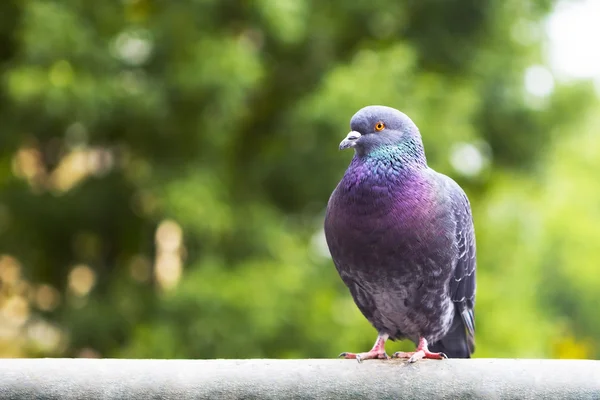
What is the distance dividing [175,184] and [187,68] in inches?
40.2

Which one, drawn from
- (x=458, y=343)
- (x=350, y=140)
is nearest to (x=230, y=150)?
(x=458, y=343)

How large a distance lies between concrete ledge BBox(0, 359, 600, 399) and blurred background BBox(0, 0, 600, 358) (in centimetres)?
379

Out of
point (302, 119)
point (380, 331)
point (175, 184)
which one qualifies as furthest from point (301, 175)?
point (380, 331)

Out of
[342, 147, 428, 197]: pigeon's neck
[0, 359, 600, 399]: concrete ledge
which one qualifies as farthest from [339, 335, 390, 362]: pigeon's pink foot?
[342, 147, 428, 197]: pigeon's neck

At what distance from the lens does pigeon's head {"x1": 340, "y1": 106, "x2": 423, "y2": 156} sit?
9.40 feet

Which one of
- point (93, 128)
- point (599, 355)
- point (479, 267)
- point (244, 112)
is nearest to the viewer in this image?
point (93, 128)

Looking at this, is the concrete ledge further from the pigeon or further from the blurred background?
the blurred background

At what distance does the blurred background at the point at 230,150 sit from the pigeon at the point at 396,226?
139 inches

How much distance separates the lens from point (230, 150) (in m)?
8.04

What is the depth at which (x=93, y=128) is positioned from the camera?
7.32 m

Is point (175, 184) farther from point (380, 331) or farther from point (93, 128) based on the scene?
point (380, 331)

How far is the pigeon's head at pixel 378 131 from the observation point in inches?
113

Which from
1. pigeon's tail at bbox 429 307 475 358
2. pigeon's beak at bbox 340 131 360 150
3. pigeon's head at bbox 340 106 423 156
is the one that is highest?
pigeon's head at bbox 340 106 423 156

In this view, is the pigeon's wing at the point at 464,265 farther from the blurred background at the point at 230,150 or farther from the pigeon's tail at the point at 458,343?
the blurred background at the point at 230,150
